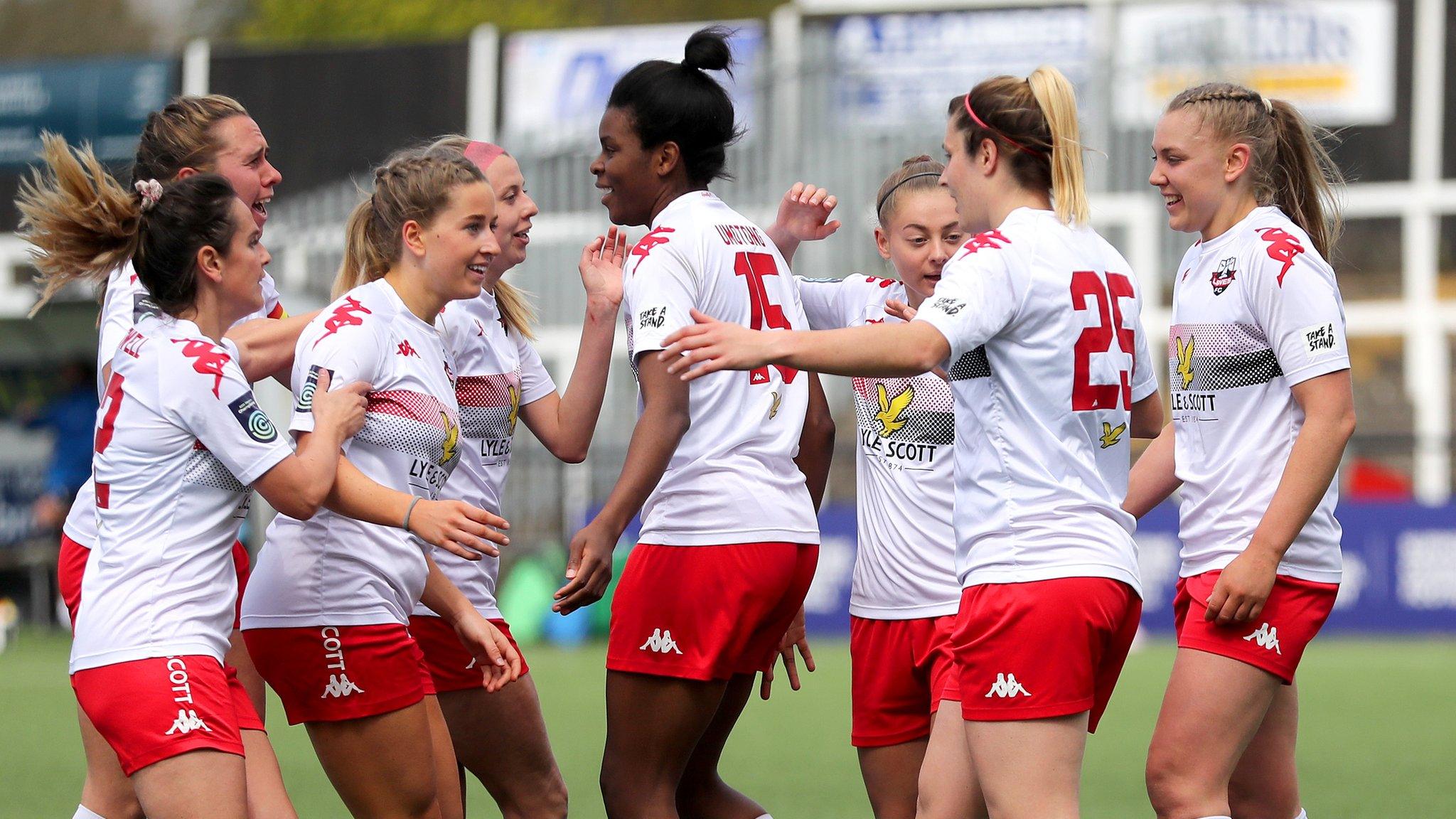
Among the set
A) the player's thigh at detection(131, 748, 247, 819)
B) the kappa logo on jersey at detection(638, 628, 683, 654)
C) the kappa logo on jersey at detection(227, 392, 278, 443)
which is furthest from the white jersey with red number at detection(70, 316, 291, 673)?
the kappa logo on jersey at detection(638, 628, 683, 654)

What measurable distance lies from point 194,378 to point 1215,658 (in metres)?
2.43

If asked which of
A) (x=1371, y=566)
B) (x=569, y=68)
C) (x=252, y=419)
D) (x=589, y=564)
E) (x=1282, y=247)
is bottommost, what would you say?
(x=1371, y=566)

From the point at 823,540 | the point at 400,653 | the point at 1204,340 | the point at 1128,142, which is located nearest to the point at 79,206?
the point at 400,653

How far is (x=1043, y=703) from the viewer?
3.43 m

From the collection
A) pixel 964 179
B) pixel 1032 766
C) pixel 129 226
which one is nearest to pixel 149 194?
pixel 129 226

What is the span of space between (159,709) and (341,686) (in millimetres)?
455

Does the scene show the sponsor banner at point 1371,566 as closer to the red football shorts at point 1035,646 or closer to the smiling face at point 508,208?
the smiling face at point 508,208

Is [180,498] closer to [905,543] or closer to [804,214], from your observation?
[905,543]

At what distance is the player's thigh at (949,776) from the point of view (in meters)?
4.00

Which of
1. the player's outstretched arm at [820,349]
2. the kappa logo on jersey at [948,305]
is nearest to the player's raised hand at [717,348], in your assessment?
the player's outstretched arm at [820,349]

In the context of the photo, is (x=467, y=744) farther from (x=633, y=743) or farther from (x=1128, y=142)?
(x=1128, y=142)

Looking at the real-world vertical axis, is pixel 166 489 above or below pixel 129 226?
below

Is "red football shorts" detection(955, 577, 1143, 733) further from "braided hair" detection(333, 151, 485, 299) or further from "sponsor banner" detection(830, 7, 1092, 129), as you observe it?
"sponsor banner" detection(830, 7, 1092, 129)

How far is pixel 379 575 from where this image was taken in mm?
4020
